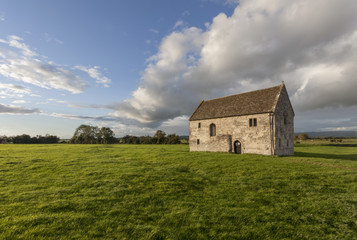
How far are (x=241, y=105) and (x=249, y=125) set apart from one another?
15.4ft

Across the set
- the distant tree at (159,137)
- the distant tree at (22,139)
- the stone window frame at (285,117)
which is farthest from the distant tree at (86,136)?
the stone window frame at (285,117)

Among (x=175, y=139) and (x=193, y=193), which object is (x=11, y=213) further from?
(x=175, y=139)

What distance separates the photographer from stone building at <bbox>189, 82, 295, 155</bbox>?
2697 cm

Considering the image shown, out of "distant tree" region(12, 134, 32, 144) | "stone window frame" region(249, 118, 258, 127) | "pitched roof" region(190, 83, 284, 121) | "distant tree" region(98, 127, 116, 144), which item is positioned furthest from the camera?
"distant tree" region(98, 127, 116, 144)

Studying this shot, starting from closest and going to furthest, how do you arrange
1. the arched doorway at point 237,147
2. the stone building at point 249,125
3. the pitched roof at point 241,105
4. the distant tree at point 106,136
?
the stone building at point 249,125 < the pitched roof at point 241,105 < the arched doorway at point 237,147 < the distant tree at point 106,136

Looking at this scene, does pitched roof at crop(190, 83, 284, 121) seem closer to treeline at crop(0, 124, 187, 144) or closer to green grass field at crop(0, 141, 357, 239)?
green grass field at crop(0, 141, 357, 239)

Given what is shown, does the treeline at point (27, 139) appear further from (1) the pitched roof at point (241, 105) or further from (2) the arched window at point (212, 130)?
(2) the arched window at point (212, 130)

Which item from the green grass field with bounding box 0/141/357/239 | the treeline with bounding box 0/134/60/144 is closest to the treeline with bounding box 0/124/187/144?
the treeline with bounding box 0/134/60/144

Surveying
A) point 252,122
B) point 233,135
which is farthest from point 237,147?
point 252,122

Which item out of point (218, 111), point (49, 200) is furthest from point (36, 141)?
point (49, 200)

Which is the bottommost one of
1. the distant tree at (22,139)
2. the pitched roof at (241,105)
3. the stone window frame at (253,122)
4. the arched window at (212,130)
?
the distant tree at (22,139)

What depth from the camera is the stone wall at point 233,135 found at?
27078 mm

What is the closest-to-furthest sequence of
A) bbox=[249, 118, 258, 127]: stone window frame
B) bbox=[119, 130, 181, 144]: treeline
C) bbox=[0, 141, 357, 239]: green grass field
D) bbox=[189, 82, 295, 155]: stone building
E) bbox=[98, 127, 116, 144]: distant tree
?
bbox=[0, 141, 357, 239]: green grass field
bbox=[189, 82, 295, 155]: stone building
bbox=[249, 118, 258, 127]: stone window frame
bbox=[119, 130, 181, 144]: treeline
bbox=[98, 127, 116, 144]: distant tree

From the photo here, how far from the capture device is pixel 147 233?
5.77 metres
